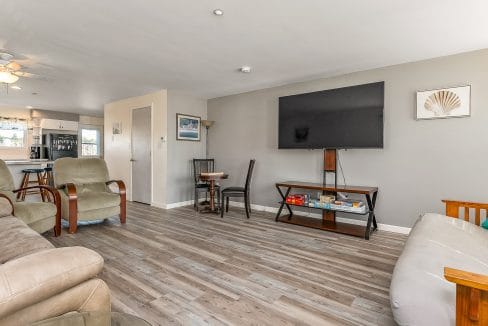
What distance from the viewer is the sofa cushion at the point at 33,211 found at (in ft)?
9.38

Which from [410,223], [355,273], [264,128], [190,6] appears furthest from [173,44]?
[410,223]

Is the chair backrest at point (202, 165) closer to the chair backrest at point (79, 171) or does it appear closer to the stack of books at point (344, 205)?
the chair backrest at point (79, 171)

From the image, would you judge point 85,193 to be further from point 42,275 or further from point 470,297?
point 470,297

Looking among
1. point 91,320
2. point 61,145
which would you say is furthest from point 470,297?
point 61,145

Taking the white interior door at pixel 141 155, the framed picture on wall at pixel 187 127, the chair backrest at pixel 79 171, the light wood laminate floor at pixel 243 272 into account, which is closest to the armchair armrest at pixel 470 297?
the light wood laminate floor at pixel 243 272

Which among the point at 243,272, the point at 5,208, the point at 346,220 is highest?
the point at 5,208

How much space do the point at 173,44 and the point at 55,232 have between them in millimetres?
2781

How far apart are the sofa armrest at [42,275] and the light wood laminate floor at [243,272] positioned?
0.91 m

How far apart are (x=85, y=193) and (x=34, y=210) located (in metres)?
0.94

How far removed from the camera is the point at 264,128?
4.87 metres

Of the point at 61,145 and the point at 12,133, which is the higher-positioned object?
the point at 12,133

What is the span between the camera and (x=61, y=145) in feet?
25.1

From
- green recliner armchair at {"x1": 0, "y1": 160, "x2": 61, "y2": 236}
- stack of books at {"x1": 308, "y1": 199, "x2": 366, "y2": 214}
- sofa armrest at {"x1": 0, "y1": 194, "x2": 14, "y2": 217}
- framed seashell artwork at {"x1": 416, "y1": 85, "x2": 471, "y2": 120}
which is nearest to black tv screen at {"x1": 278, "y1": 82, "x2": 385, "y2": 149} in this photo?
framed seashell artwork at {"x1": 416, "y1": 85, "x2": 471, "y2": 120}

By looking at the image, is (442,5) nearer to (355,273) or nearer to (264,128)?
(355,273)
